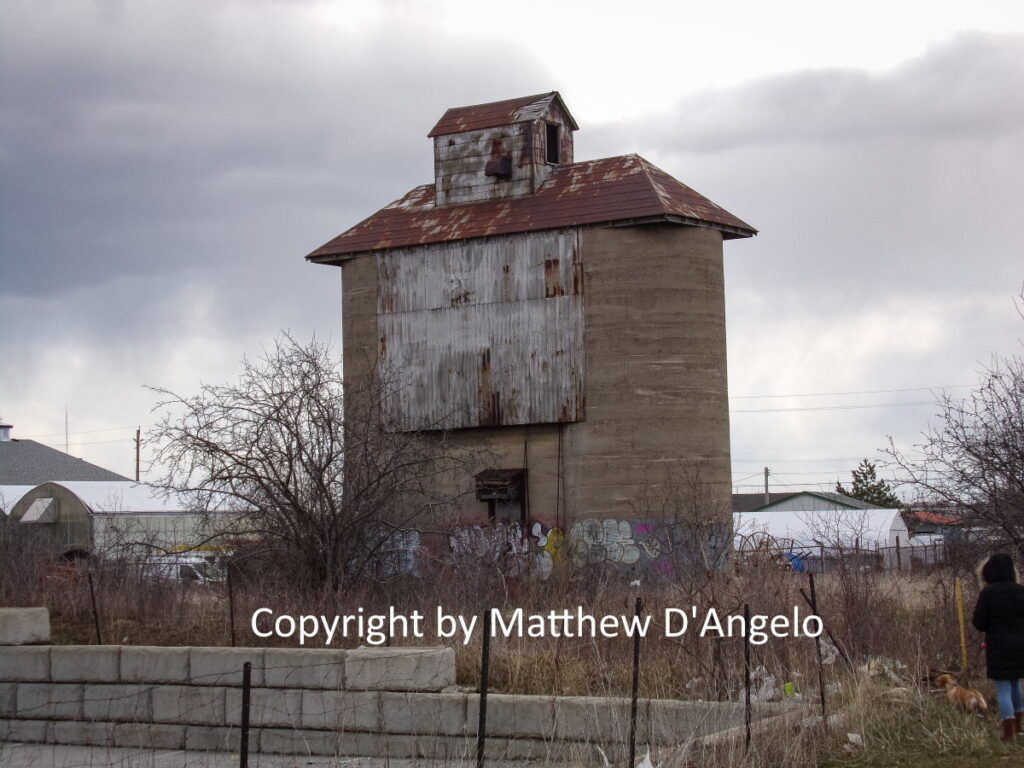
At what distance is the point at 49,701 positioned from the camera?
54.2ft

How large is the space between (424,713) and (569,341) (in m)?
21.2

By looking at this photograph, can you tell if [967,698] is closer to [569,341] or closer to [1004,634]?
[1004,634]

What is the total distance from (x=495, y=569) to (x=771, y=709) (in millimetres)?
10608

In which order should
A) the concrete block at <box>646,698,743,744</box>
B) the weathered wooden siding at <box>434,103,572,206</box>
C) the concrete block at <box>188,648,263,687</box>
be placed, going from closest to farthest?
1. the concrete block at <box>646,698,743,744</box>
2. the concrete block at <box>188,648,263,687</box>
3. the weathered wooden siding at <box>434,103,572,206</box>

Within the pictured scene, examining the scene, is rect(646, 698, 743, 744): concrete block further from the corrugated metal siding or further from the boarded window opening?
the boarded window opening

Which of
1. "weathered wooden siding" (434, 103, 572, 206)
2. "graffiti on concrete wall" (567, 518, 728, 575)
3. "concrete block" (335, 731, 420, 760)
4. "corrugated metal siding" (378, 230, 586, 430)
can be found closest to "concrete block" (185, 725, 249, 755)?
"concrete block" (335, 731, 420, 760)

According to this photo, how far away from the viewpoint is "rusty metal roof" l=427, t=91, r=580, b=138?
3809cm

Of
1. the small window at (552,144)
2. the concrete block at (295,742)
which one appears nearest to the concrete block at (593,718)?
the concrete block at (295,742)

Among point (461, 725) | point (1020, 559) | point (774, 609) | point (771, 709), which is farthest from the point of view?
point (1020, 559)

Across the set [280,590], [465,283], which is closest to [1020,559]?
[280,590]

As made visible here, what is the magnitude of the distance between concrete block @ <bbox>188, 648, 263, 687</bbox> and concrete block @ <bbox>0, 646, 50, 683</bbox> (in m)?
2.39

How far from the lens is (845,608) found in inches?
659

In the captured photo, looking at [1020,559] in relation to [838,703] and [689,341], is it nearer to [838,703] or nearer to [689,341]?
[838,703]

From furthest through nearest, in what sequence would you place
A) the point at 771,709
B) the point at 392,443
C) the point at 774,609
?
1. the point at 392,443
2. the point at 774,609
3. the point at 771,709
